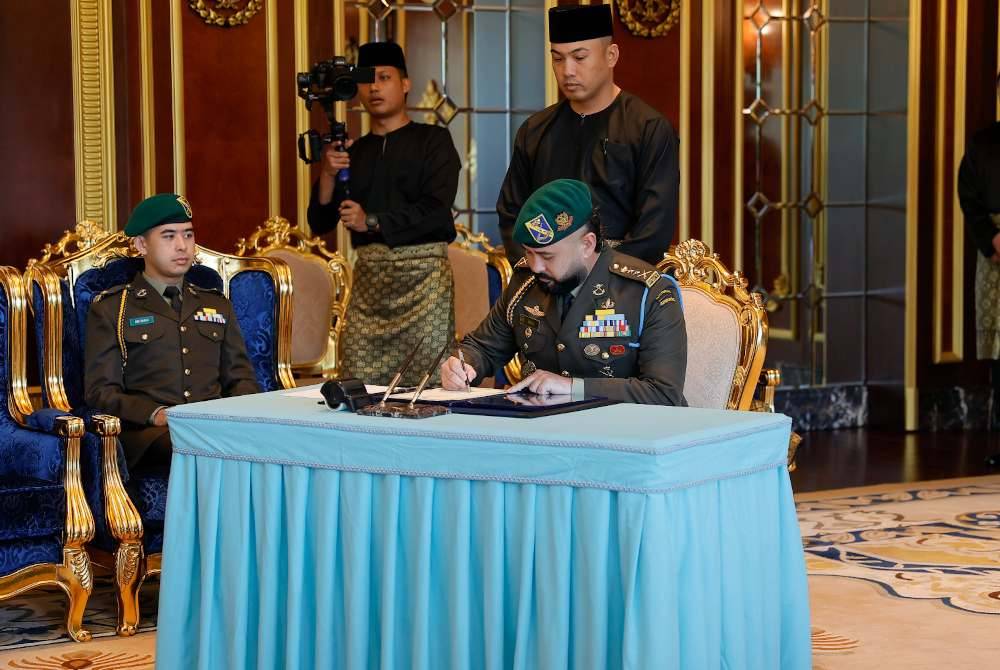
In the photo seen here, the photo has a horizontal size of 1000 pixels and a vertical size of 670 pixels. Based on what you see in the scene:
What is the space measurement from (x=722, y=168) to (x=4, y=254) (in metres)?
3.70

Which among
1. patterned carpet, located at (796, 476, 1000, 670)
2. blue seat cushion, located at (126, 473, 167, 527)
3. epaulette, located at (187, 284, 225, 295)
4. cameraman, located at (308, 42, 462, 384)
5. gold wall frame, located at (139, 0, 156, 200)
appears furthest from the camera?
gold wall frame, located at (139, 0, 156, 200)

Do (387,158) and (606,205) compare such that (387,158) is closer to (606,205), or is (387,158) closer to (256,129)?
(606,205)

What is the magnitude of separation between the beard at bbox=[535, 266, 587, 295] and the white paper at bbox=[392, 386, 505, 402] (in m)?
0.35

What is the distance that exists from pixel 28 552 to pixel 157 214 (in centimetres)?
107

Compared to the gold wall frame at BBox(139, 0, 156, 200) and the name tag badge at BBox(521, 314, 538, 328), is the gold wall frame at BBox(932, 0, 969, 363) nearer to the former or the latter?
the gold wall frame at BBox(139, 0, 156, 200)

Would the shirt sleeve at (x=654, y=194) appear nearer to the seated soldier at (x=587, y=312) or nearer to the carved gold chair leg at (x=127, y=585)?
the seated soldier at (x=587, y=312)

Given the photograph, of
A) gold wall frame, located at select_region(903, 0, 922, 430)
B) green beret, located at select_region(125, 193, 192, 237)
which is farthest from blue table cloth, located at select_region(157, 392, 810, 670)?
gold wall frame, located at select_region(903, 0, 922, 430)

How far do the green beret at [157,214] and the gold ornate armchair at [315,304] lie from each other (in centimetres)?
120

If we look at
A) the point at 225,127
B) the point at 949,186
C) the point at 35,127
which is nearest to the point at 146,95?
the point at 225,127

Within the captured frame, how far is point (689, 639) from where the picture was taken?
2.59m

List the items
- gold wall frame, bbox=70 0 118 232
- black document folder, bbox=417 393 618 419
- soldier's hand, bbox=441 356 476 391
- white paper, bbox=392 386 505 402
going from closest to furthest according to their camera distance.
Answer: black document folder, bbox=417 393 618 419, white paper, bbox=392 386 505 402, soldier's hand, bbox=441 356 476 391, gold wall frame, bbox=70 0 118 232

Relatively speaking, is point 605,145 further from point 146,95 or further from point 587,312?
point 146,95

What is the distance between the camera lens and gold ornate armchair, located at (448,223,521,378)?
19.1 feet

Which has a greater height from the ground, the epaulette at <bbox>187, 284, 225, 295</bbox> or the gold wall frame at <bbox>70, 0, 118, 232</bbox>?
the gold wall frame at <bbox>70, 0, 118, 232</bbox>
